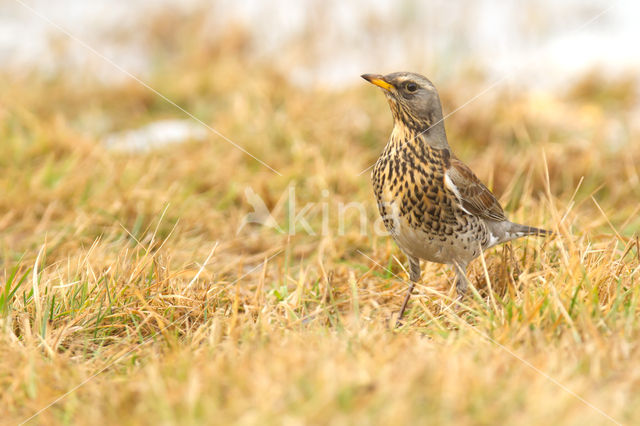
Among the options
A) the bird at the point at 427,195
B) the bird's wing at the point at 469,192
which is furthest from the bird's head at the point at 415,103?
the bird's wing at the point at 469,192

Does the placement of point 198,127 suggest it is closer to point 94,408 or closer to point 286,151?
point 286,151

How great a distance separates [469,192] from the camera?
381 centimetres

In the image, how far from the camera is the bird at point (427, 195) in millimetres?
3682

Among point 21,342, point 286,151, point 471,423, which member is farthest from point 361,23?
point 471,423

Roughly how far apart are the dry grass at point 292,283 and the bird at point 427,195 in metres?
0.17

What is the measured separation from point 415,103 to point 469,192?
0.61 metres

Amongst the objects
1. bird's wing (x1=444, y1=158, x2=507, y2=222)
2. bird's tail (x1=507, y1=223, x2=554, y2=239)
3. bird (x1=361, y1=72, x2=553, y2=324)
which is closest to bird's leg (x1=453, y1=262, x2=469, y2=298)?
bird (x1=361, y1=72, x2=553, y2=324)

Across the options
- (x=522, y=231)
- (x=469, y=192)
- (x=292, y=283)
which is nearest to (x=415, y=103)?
(x=469, y=192)

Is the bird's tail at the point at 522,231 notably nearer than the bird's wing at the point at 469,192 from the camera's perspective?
No

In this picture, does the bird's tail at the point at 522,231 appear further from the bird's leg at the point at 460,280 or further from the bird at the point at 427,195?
the bird's leg at the point at 460,280

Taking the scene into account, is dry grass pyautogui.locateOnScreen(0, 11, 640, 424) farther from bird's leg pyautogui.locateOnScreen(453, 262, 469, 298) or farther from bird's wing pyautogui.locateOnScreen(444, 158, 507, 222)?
bird's wing pyautogui.locateOnScreen(444, 158, 507, 222)

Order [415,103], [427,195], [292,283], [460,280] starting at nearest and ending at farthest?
[427,195]
[460,280]
[415,103]
[292,283]

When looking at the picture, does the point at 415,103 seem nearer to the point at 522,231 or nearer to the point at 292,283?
the point at 522,231

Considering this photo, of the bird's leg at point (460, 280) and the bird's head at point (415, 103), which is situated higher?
the bird's head at point (415, 103)
